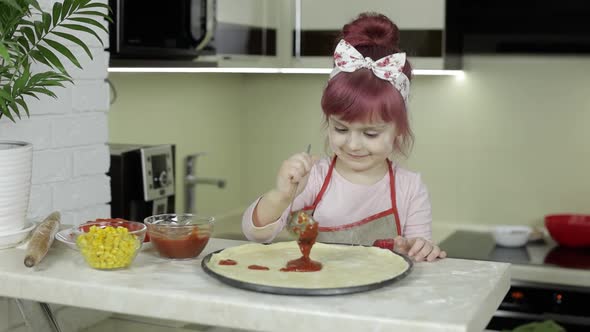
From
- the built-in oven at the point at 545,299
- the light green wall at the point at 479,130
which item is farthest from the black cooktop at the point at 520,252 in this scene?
the light green wall at the point at 479,130

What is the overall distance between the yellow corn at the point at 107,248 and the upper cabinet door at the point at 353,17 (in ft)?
6.87

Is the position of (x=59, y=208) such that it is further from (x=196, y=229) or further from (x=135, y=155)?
(x=196, y=229)

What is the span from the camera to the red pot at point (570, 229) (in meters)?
3.43

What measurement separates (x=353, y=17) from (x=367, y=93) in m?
1.84

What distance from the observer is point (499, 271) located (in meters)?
1.40

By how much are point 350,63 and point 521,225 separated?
2266 millimetres

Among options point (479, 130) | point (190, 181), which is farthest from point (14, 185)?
point (479, 130)

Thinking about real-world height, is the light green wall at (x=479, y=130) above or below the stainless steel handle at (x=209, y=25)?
below

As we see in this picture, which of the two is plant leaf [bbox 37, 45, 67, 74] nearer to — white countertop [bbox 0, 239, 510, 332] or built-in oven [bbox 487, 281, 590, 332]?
white countertop [bbox 0, 239, 510, 332]

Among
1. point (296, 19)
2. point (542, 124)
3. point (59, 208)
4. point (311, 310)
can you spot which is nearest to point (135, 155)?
point (59, 208)

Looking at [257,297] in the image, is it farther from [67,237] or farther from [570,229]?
[570,229]

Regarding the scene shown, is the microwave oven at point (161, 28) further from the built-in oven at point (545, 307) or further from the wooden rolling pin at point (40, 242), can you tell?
the built-in oven at point (545, 307)

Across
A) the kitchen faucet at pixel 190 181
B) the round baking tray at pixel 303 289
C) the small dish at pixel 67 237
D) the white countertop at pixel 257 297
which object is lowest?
the kitchen faucet at pixel 190 181

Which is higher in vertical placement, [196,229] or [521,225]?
[196,229]
